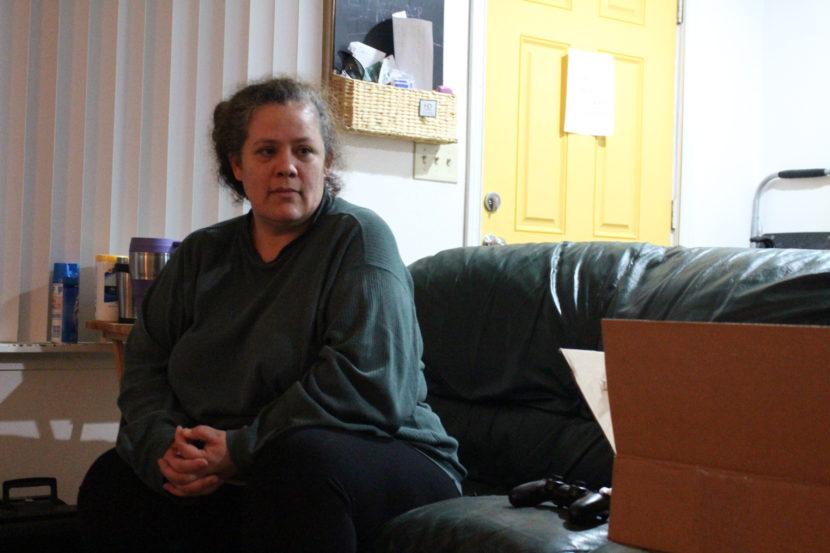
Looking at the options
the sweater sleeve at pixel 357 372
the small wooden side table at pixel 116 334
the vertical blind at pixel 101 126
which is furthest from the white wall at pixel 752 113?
the sweater sleeve at pixel 357 372

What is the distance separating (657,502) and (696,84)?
123 inches

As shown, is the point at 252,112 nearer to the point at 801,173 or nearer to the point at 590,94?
the point at 590,94

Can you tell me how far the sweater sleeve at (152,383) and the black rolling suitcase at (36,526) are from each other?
57cm

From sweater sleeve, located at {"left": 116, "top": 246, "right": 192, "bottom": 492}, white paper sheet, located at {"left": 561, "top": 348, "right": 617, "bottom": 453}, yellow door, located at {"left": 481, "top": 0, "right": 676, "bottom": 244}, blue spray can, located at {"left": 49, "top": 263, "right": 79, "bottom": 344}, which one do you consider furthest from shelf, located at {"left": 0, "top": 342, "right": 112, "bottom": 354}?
white paper sheet, located at {"left": 561, "top": 348, "right": 617, "bottom": 453}

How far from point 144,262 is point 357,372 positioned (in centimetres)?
108

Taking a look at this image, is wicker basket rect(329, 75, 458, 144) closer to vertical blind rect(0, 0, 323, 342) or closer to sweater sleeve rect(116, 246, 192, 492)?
vertical blind rect(0, 0, 323, 342)

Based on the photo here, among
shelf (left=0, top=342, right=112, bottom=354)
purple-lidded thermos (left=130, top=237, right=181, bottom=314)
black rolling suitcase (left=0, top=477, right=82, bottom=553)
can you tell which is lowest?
black rolling suitcase (left=0, top=477, right=82, bottom=553)

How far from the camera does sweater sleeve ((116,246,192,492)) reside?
154cm

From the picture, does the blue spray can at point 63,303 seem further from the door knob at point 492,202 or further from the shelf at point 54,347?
the door knob at point 492,202

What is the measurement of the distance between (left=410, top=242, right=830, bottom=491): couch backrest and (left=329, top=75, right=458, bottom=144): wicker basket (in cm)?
79

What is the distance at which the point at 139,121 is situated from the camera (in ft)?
8.31

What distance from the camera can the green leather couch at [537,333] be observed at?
1383 millimetres

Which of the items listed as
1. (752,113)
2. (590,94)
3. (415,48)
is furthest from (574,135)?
(752,113)

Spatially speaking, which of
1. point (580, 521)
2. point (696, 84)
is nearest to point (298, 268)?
point (580, 521)
